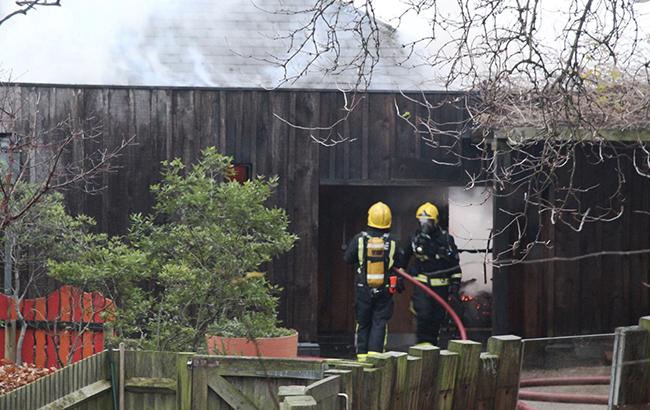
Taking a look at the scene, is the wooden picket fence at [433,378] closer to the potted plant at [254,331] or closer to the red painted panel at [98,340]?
the potted plant at [254,331]

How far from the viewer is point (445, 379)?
7.34 metres

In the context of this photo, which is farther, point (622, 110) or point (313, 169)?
point (313, 169)

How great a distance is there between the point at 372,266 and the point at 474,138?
7.69ft

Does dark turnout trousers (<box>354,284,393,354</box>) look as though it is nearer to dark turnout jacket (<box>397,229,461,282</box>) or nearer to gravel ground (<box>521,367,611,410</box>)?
dark turnout jacket (<box>397,229,461,282</box>)

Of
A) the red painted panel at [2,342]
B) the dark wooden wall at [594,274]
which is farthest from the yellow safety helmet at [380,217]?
the red painted panel at [2,342]

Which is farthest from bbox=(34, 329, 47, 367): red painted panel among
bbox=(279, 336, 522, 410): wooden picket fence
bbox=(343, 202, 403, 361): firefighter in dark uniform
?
bbox=(279, 336, 522, 410): wooden picket fence

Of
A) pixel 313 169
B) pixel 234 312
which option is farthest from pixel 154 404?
pixel 313 169

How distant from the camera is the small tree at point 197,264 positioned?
10992mm

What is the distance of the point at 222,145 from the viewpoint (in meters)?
15.3

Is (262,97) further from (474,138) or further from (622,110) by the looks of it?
(622,110)

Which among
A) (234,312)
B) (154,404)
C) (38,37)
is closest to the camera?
(154,404)

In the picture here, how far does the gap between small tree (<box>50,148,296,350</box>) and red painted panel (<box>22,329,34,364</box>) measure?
Result: 1400 millimetres

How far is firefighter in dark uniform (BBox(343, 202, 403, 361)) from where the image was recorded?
44.0 ft

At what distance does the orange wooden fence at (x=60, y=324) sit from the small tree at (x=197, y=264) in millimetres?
292
